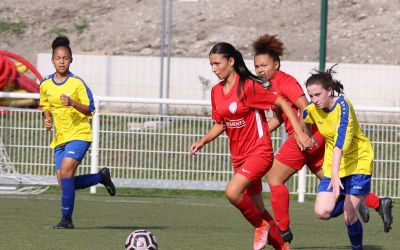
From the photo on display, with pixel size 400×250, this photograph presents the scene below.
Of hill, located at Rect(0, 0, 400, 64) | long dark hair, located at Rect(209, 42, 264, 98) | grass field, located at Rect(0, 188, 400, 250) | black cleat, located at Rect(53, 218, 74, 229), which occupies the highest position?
hill, located at Rect(0, 0, 400, 64)

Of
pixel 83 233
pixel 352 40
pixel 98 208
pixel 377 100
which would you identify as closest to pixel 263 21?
pixel 352 40

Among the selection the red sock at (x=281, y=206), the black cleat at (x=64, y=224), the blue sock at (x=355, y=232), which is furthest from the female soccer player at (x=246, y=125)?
the black cleat at (x=64, y=224)

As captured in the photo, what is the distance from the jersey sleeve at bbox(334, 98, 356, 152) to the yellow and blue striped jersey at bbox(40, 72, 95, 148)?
3.03 metres

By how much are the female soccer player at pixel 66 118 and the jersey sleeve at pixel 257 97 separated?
8.32 feet

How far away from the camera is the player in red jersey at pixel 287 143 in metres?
10.1

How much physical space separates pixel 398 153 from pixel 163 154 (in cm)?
Result: 308

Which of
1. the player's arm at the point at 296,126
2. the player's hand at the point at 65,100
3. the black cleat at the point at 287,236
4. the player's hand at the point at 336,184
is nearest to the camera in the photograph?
the player's hand at the point at 336,184

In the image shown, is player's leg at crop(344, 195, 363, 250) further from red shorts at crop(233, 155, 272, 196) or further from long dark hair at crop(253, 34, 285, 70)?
long dark hair at crop(253, 34, 285, 70)

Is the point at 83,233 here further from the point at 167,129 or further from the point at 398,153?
the point at 398,153

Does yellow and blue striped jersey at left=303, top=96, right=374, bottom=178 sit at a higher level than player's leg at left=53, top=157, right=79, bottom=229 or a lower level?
higher

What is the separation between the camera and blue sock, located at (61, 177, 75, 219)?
1129cm

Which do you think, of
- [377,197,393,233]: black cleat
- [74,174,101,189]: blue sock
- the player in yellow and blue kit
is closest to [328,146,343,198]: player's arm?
the player in yellow and blue kit

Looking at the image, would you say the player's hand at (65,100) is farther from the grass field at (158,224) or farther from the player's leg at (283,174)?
the player's leg at (283,174)

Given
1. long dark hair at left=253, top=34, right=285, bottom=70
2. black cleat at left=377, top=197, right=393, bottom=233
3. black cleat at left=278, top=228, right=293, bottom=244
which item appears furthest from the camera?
black cleat at left=377, top=197, right=393, bottom=233
